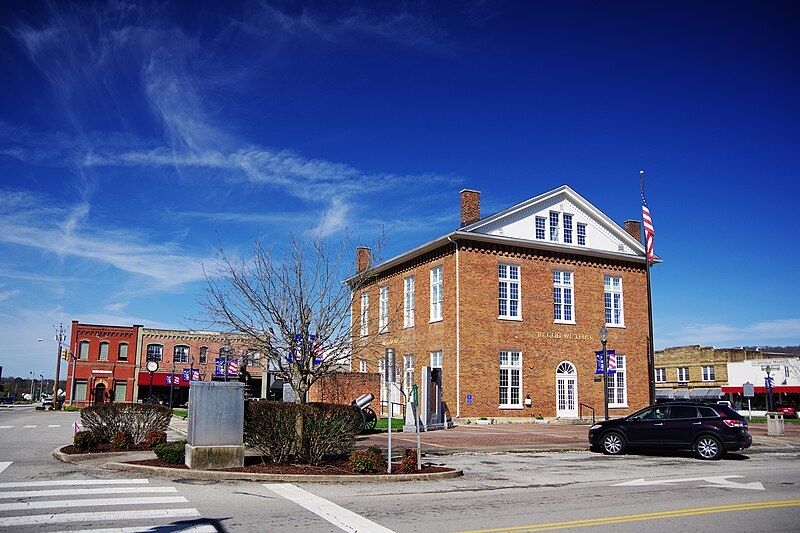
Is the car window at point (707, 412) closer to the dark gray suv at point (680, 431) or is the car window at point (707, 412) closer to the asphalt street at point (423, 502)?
the dark gray suv at point (680, 431)

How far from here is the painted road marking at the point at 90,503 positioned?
405 inches

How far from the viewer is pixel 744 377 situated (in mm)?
69375

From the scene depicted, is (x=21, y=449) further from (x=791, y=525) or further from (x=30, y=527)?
(x=791, y=525)

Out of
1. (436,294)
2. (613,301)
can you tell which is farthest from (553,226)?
(436,294)

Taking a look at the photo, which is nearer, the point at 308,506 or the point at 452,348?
the point at 308,506

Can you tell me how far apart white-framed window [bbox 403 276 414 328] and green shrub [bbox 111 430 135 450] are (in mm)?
20967

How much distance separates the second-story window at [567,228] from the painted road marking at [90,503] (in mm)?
29541

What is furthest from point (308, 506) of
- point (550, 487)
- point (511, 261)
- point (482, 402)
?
point (511, 261)

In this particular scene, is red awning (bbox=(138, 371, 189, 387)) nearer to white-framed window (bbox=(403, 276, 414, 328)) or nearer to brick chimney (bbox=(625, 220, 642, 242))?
white-framed window (bbox=(403, 276, 414, 328))

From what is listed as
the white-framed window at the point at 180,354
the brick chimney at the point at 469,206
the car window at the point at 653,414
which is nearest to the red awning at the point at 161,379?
the white-framed window at the point at 180,354

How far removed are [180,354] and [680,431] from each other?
57627 mm

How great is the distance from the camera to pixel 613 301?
127 ft

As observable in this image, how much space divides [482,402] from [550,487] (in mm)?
19590

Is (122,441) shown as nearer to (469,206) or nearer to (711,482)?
(711,482)
